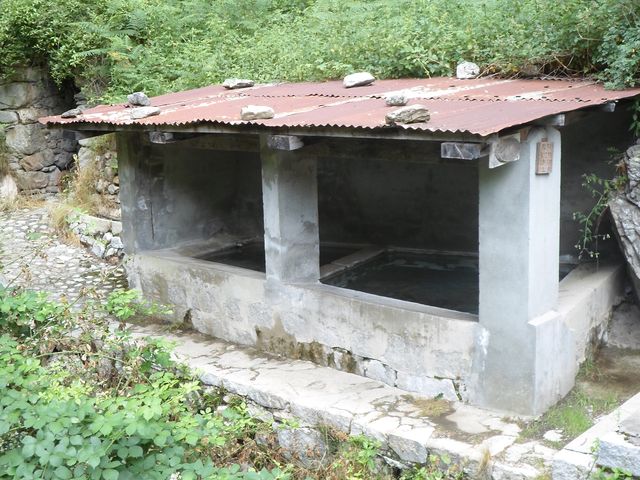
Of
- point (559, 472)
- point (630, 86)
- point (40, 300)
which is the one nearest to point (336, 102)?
point (630, 86)

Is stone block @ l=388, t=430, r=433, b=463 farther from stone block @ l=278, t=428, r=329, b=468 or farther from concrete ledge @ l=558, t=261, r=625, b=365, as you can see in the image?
concrete ledge @ l=558, t=261, r=625, b=365

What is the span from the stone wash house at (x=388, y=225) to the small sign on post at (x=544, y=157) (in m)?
0.02

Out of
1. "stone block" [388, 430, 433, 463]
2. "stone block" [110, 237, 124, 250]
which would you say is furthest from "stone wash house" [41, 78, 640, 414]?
"stone block" [110, 237, 124, 250]

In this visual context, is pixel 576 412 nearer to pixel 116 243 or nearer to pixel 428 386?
pixel 428 386

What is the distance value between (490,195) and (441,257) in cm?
366

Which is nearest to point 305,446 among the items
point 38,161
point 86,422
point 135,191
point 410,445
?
point 410,445

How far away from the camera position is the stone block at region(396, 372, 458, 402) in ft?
20.8

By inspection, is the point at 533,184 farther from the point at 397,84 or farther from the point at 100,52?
the point at 100,52

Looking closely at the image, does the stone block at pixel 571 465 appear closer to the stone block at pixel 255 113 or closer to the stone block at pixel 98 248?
the stone block at pixel 255 113

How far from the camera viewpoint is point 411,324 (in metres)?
6.49

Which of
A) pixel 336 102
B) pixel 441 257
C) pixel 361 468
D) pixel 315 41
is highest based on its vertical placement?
pixel 315 41

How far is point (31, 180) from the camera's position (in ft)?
48.9

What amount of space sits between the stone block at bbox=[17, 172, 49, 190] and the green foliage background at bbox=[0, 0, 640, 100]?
77.3 inches

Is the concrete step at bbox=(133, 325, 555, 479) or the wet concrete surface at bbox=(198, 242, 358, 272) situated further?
the wet concrete surface at bbox=(198, 242, 358, 272)
